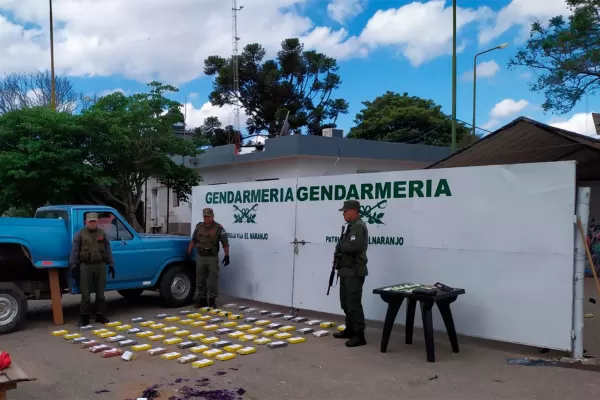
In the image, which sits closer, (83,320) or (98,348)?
(98,348)

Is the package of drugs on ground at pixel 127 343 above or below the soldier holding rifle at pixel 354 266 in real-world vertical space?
below

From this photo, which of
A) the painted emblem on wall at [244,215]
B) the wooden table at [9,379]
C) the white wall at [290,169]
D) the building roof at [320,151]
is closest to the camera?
the wooden table at [9,379]

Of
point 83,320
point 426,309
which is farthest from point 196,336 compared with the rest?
point 426,309

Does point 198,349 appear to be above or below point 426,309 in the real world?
below

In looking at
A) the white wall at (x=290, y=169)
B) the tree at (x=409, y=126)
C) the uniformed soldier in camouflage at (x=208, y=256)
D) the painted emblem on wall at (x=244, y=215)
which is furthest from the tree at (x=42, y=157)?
the tree at (x=409, y=126)

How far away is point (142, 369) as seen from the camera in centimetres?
610

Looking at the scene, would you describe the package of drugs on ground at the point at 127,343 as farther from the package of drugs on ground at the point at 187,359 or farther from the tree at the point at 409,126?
the tree at the point at 409,126

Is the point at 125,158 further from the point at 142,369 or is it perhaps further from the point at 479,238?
the point at 479,238

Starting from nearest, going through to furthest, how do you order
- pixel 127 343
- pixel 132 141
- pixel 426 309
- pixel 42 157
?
pixel 426 309
pixel 127 343
pixel 42 157
pixel 132 141

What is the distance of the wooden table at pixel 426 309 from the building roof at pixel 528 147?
5050 millimetres

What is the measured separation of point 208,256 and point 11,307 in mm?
3223

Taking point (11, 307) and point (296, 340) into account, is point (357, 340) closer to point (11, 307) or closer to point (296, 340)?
point (296, 340)

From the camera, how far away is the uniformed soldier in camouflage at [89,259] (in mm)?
8227

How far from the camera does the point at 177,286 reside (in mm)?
10070
